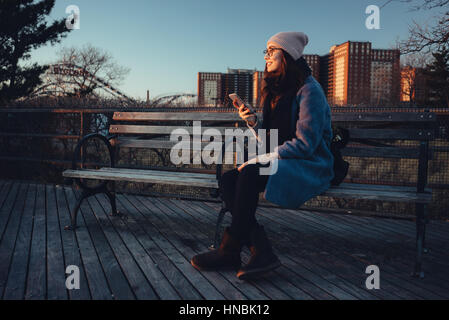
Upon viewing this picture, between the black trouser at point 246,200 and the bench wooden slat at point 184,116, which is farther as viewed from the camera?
the bench wooden slat at point 184,116

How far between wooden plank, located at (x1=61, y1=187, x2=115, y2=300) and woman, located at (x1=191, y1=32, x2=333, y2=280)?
0.56 meters

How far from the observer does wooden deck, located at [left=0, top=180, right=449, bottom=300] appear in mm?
2191

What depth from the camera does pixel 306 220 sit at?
153 inches

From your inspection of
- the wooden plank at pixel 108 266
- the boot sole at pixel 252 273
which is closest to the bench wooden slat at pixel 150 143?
the wooden plank at pixel 108 266

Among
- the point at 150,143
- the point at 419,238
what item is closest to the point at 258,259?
the point at 419,238

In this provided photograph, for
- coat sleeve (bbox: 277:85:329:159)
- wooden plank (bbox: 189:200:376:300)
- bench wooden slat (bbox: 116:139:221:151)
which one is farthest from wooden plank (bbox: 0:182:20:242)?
coat sleeve (bbox: 277:85:329:159)

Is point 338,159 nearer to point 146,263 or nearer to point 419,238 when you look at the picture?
point 419,238

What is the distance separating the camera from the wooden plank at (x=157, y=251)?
2193 mm

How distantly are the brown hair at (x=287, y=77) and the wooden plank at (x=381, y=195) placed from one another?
2.36 ft

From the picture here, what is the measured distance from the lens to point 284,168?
7.81 ft

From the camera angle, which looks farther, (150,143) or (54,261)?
(150,143)

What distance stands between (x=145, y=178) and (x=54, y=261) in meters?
0.93

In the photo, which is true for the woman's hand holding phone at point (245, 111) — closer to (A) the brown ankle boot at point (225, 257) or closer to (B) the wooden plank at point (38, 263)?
(A) the brown ankle boot at point (225, 257)
